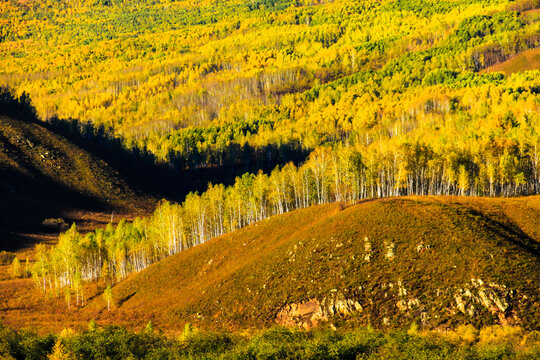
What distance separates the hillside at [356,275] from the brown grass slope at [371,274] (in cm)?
19

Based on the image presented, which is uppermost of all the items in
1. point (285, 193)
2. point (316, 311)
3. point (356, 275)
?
point (356, 275)

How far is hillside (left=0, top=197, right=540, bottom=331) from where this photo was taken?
70.8m

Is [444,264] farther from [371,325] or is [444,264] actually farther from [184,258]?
[184,258]

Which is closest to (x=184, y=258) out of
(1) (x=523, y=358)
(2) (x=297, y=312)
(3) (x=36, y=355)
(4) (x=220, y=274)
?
(4) (x=220, y=274)

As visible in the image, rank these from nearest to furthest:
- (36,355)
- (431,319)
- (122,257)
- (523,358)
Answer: (523,358) < (36,355) < (431,319) < (122,257)

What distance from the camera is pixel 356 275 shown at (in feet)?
262

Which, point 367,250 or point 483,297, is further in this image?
point 367,250

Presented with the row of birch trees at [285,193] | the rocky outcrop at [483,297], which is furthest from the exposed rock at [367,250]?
the row of birch trees at [285,193]

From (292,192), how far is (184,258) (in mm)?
39805

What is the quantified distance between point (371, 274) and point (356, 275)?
92.3 inches

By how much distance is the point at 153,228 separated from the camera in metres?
134

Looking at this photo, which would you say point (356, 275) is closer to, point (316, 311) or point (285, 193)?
point (316, 311)

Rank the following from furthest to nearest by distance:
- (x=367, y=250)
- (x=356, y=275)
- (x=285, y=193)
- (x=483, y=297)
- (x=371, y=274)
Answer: (x=285, y=193) < (x=367, y=250) < (x=356, y=275) < (x=371, y=274) < (x=483, y=297)

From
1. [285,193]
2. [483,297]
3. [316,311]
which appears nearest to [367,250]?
[316,311]
